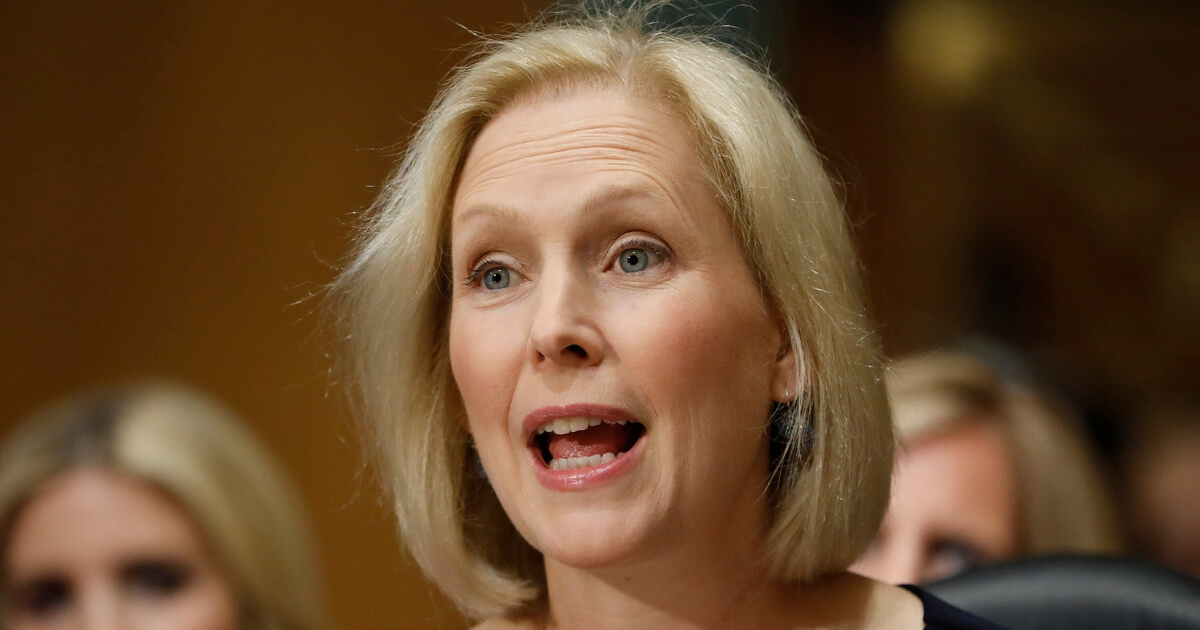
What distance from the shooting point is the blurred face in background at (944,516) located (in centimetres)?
226

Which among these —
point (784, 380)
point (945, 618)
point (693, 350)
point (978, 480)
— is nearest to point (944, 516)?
point (978, 480)

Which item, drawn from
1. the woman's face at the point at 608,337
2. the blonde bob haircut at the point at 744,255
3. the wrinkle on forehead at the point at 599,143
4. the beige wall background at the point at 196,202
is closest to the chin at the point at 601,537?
the woman's face at the point at 608,337

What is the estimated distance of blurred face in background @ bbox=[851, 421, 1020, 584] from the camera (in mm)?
2260

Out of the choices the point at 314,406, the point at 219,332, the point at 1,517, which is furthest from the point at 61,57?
the point at 1,517

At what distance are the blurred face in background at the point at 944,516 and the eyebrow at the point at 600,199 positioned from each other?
1.08 meters

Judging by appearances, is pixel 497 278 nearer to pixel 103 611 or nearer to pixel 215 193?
pixel 103 611

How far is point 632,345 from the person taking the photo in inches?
51.7

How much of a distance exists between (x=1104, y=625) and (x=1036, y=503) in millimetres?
1001

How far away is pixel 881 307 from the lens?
16.5ft

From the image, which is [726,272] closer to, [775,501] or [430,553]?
[775,501]

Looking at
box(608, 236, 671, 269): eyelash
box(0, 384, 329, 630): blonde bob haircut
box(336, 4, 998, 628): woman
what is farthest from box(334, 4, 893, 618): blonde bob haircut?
box(0, 384, 329, 630): blonde bob haircut

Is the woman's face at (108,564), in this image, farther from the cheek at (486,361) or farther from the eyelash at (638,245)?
the eyelash at (638,245)

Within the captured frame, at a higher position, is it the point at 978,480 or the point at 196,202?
the point at 196,202

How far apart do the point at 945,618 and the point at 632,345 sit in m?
0.51
